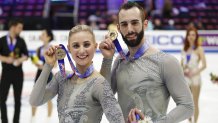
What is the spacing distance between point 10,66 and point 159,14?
36.5ft

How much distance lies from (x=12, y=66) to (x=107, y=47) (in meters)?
4.85

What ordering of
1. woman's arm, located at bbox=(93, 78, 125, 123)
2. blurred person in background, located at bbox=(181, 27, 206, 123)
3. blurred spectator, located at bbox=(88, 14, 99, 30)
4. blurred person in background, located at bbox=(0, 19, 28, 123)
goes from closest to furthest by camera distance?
woman's arm, located at bbox=(93, 78, 125, 123), blurred person in background, located at bbox=(0, 19, 28, 123), blurred person in background, located at bbox=(181, 27, 206, 123), blurred spectator, located at bbox=(88, 14, 99, 30)

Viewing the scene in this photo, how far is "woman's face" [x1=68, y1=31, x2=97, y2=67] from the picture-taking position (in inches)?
91.9

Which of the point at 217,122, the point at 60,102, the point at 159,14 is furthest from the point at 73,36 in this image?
the point at 159,14

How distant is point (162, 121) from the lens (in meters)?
2.32

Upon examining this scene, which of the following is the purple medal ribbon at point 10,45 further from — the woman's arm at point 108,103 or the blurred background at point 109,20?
the woman's arm at point 108,103

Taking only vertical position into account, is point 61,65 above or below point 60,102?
above

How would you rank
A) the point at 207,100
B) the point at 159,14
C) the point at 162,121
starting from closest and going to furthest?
the point at 162,121
the point at 207,100
the point at 159,14

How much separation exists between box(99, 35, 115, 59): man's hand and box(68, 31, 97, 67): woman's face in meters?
0.06

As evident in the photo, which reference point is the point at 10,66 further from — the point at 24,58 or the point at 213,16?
the point at 213,16

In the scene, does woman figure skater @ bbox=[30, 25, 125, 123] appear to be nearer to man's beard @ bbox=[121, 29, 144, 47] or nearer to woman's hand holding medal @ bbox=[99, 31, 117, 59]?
woman's hand holding medal @ bbox=[99, 31, 117, 59]

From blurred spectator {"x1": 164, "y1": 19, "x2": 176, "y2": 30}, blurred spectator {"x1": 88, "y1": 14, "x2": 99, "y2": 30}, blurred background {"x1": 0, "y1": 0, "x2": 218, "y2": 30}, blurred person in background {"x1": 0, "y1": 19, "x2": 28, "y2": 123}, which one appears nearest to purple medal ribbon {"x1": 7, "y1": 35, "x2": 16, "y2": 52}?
blurred person in background {"x1": 0, "y1": 19, "x2": 28, "y2": 123}

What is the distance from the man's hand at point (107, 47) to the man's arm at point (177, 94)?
0.98 ft

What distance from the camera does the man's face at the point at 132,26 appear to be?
7.93ft
